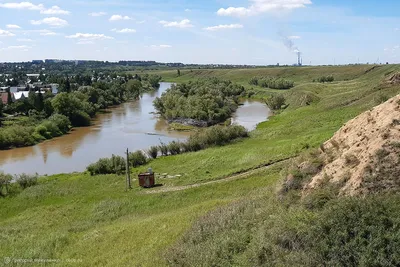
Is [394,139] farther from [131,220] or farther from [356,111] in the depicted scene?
[356,111]

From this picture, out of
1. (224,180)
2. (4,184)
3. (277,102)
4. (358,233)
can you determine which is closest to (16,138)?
(4,184)

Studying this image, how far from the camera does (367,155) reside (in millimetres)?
11453

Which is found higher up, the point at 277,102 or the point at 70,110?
the point at 277,102

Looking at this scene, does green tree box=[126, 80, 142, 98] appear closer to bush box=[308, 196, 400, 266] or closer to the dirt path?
the dirt path

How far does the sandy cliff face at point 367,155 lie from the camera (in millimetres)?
10547

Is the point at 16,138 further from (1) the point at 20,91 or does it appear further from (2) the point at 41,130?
(1) the point at 20,91

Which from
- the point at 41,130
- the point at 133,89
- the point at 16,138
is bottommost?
the point at 16,138

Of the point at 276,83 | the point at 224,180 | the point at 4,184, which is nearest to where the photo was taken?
the point at 224,180

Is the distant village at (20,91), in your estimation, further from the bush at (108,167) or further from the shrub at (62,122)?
the bush at (108,167)

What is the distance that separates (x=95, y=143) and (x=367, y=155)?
43.7m

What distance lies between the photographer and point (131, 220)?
60.6 ft

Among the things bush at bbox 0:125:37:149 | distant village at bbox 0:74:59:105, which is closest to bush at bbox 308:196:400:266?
bush at bbox 0:125:37:149

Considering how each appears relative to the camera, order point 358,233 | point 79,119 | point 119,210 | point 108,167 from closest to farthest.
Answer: point 358,233, point 119,210, point 108,167, point 79,119

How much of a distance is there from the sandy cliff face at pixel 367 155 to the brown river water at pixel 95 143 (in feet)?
98.0
